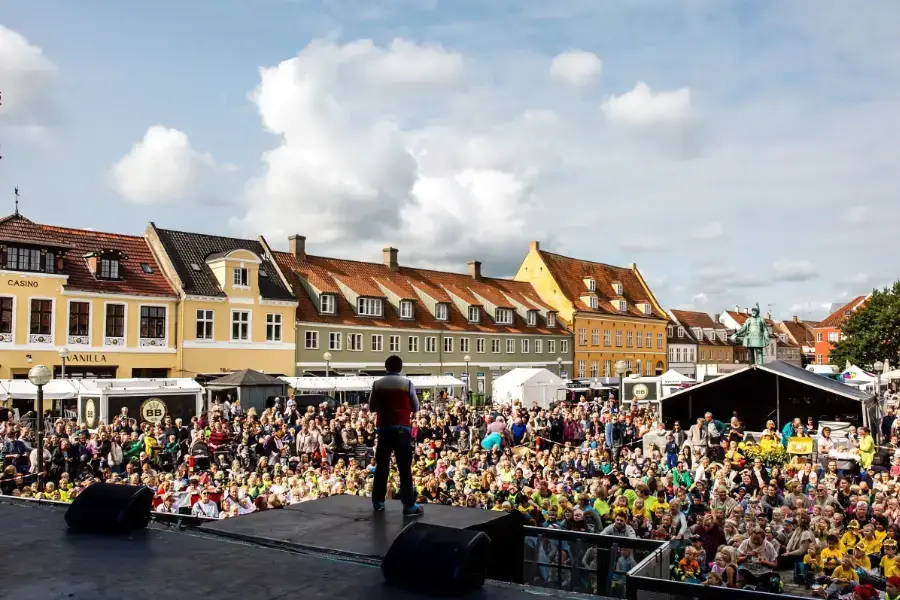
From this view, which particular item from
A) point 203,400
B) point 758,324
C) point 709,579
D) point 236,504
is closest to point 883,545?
point 709,579

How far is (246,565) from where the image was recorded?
4695mm

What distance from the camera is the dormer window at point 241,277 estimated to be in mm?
37125

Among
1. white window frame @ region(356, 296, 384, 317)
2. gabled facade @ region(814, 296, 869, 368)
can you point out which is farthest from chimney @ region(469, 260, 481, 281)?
gabled facade @ region(814, 296, 869, 368)

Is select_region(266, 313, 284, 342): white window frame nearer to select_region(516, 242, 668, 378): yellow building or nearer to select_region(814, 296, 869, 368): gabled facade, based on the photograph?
select_region(516, 242, 668, 378): yellow building

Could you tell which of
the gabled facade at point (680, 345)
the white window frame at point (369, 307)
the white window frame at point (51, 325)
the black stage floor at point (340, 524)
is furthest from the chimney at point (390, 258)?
the black stage floor at point (340, 524)

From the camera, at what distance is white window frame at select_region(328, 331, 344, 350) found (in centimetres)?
4078

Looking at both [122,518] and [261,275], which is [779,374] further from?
[261,275]

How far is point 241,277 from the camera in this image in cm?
3744

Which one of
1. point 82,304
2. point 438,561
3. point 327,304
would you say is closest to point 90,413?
point 82,304

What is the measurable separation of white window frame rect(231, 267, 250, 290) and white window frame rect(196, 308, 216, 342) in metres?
1.94

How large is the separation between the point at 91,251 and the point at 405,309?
716 inches

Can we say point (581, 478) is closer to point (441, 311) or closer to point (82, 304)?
point (82, 304)

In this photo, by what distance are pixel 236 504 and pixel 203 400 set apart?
15.2m

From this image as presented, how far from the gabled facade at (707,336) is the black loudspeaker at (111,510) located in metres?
73.2
